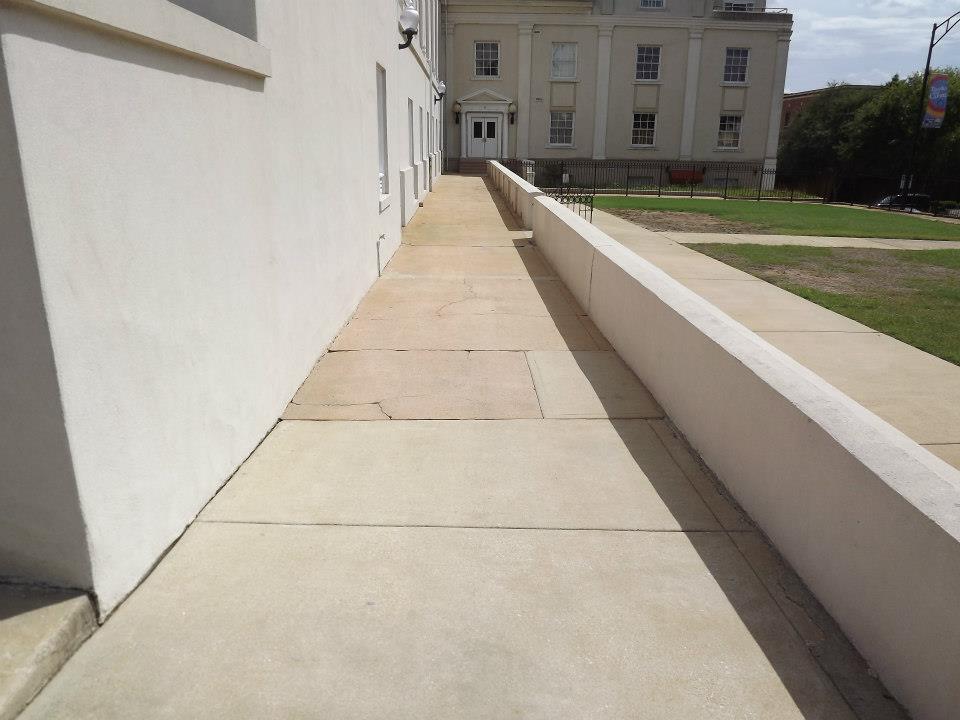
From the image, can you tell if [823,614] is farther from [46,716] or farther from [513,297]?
[513,297]

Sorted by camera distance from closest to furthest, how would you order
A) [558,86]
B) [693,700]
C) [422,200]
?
[693,700] → [422,200] → [558,86]

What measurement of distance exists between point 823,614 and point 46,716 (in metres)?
2.86

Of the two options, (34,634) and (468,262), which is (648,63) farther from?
(34,634)

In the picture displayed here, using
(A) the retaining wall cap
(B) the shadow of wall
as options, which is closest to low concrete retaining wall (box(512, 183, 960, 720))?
(A) the retaining wall cap

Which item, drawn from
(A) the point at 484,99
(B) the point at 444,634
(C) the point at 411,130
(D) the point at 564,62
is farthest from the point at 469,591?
(D) the point at 564,62

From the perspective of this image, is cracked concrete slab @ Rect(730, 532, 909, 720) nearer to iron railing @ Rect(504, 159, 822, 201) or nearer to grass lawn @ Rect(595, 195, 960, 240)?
grass lawn @ Rect(595, 195, 960, 240)

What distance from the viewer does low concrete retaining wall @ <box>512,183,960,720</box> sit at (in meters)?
2.35

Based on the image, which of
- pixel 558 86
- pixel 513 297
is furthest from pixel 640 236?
pixel 558 86

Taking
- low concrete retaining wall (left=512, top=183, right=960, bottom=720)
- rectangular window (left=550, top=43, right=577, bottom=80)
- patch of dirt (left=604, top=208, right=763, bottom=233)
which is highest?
rectangular window (left=550, top=43, right=577, bottom=80)

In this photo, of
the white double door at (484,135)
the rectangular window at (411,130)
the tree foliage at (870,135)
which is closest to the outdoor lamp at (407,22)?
the rectangular window at (411,130)

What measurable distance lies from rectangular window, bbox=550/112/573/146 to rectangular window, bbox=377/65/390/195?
101 feet

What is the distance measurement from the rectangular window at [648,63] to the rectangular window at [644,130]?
6.65 feet

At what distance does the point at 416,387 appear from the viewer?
572cm

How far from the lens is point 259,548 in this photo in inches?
134
